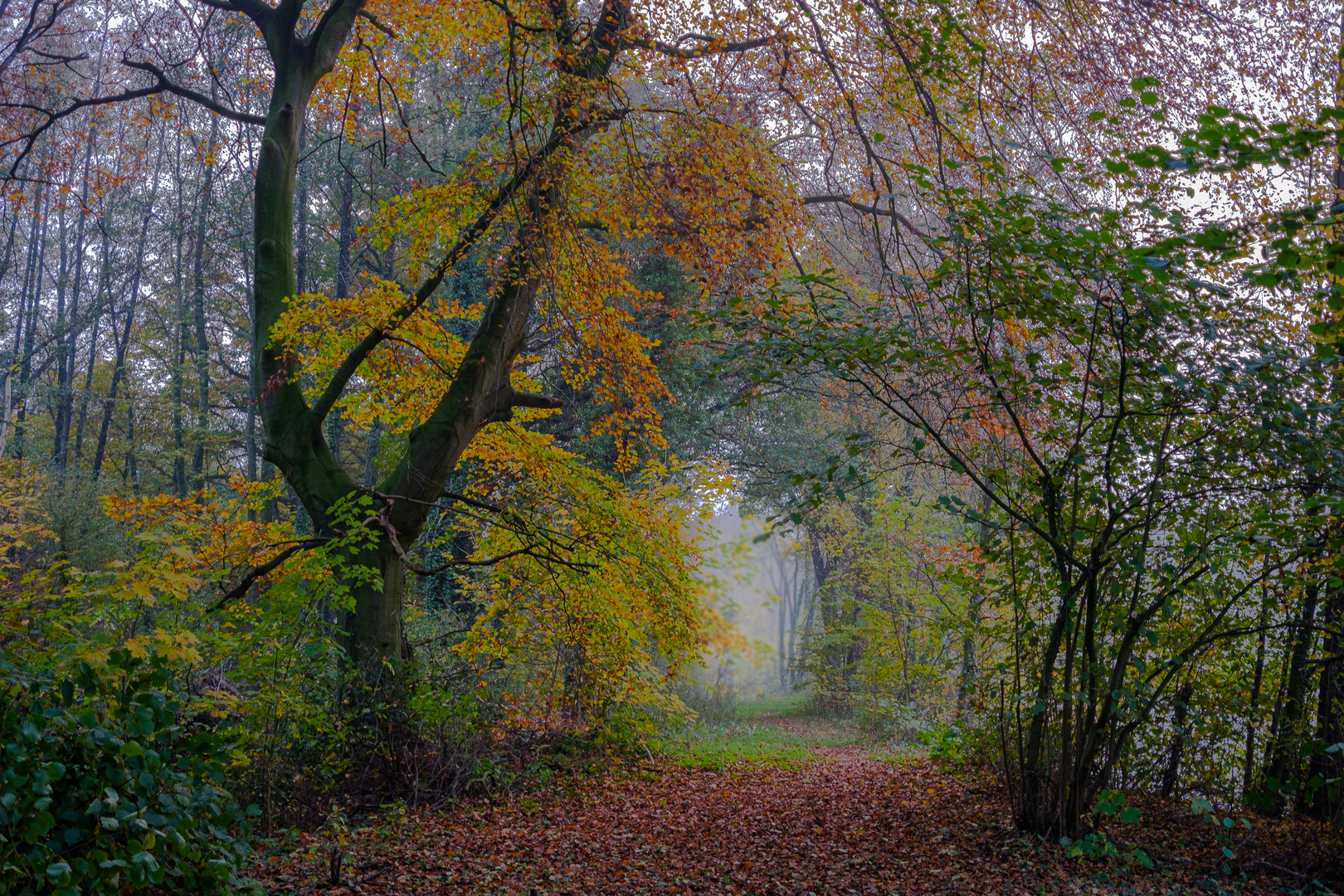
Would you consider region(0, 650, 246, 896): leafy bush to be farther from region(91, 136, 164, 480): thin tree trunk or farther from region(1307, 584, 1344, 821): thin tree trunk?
region(91, 136, 164, 480): thin tree trunk

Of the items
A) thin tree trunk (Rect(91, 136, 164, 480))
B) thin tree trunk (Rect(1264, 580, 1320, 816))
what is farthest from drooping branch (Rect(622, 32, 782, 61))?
thin tree trunk (Rect(91, 136, 164, 480))

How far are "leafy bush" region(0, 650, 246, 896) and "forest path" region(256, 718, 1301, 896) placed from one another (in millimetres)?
968

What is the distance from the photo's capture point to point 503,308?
21.9 ft

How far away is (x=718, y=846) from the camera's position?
4.99 metres

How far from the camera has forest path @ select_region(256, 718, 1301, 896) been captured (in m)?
4.00

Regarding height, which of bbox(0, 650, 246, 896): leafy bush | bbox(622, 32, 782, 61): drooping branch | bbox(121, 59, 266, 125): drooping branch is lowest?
bbox(0, 650, 246, 896): leafy bush

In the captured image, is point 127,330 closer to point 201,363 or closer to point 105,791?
point 201,363

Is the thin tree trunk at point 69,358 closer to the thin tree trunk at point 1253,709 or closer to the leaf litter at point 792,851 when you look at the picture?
the leaf litter at point 792,851

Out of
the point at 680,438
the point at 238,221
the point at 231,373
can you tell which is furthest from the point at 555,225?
the point at 231,373

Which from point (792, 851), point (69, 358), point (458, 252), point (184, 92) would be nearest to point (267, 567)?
point (458, 252)

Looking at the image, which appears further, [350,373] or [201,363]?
[201,363]

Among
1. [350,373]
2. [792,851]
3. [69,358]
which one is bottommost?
[792,851]

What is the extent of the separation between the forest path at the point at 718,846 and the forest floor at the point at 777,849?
1 centimetres

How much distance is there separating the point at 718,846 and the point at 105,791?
138 inches
